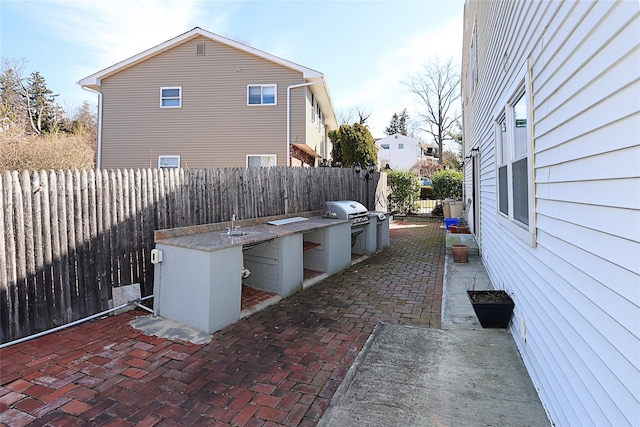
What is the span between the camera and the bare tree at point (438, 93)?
32.9 m

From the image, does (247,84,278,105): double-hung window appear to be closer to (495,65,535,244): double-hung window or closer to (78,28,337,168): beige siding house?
(78,28,337,168): beige siding house

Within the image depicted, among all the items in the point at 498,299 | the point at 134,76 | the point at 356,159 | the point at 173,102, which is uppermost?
the point at 134,76

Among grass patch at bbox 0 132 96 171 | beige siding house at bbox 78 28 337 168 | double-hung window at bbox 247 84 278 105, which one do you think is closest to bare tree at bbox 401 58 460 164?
beige siding house at bbox 78 28 337 168

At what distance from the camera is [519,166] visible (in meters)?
3.48

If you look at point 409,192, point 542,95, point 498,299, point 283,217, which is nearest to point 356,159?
point 409,192

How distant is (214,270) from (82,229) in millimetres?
1681

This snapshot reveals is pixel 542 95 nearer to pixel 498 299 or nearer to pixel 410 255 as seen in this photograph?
pixel 498 299

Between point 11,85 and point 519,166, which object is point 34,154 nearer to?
point 519,166

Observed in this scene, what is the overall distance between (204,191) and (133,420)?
348cm

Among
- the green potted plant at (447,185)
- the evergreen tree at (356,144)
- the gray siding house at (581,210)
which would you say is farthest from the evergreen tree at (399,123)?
the gray siding house at (581,210)

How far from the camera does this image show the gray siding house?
1349mm

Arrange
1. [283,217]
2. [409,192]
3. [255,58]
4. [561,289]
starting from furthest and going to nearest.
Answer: [409,192]
[255,58]
[283,217]
[561,289]

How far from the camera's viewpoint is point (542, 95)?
2.48 meters

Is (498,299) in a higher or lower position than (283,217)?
lower
